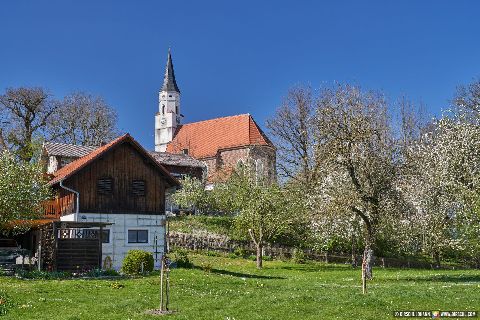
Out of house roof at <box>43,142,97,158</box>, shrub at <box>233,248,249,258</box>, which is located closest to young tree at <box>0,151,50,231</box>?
house roof at <box>43,142,97,158</box>

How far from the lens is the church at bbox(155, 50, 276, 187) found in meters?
87.2

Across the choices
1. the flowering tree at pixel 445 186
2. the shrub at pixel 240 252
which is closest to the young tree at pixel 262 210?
the shrub at pixel 240 252

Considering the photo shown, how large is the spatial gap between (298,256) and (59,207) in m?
21.0

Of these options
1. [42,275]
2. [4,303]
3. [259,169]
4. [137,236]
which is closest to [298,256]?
[259,169]

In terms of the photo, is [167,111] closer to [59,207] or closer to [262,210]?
[262,210]

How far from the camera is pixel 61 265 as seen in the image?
32156 mm

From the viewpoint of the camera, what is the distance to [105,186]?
38.0 meters

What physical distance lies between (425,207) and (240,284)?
20.8 m

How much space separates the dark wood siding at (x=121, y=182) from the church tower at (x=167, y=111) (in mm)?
65835

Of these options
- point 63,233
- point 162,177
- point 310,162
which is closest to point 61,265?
point 63,233

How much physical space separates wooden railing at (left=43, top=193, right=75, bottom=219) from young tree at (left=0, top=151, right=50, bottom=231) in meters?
1.50

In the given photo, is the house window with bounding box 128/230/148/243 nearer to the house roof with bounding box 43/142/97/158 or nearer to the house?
the house

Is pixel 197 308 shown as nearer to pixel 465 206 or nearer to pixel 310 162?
pixel 465 206

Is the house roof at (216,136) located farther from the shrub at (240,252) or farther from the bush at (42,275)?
the bush at (42,275)
